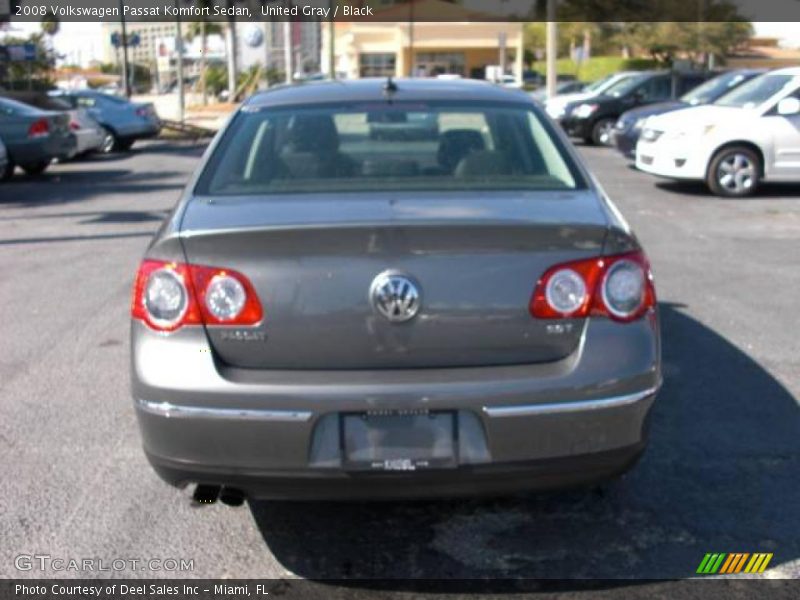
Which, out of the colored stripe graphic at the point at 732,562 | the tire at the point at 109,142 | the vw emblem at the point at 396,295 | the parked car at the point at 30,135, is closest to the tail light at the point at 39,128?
the parked car at the point at 30,135

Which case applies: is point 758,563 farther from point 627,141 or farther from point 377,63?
point 377,63

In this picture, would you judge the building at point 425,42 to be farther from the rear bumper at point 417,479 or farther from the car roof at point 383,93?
the rear bumper at point 417,479

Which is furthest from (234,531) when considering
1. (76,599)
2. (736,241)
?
(736,241)

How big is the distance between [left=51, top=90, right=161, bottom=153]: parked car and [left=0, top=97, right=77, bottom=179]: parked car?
4520 millimetres

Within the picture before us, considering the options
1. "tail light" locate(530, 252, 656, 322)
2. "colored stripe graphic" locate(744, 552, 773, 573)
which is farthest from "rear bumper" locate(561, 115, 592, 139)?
"tail light" locate(530, 252, 656, 322)

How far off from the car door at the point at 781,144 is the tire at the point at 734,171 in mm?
174

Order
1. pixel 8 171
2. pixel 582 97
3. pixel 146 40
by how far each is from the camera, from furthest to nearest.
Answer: pixel 146 40, pixel 582 97, pixel 8 171

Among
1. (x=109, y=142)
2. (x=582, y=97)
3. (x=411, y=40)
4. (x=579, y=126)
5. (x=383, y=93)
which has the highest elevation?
(x=383, y=93)

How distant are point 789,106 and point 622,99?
865cm

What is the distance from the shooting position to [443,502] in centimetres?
407

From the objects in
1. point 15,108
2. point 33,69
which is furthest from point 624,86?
point 33,69

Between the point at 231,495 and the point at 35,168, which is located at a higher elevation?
the point at 231,495

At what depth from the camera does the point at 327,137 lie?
A: 13.9ft

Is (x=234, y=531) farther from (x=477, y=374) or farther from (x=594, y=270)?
(x=594, y=270)
